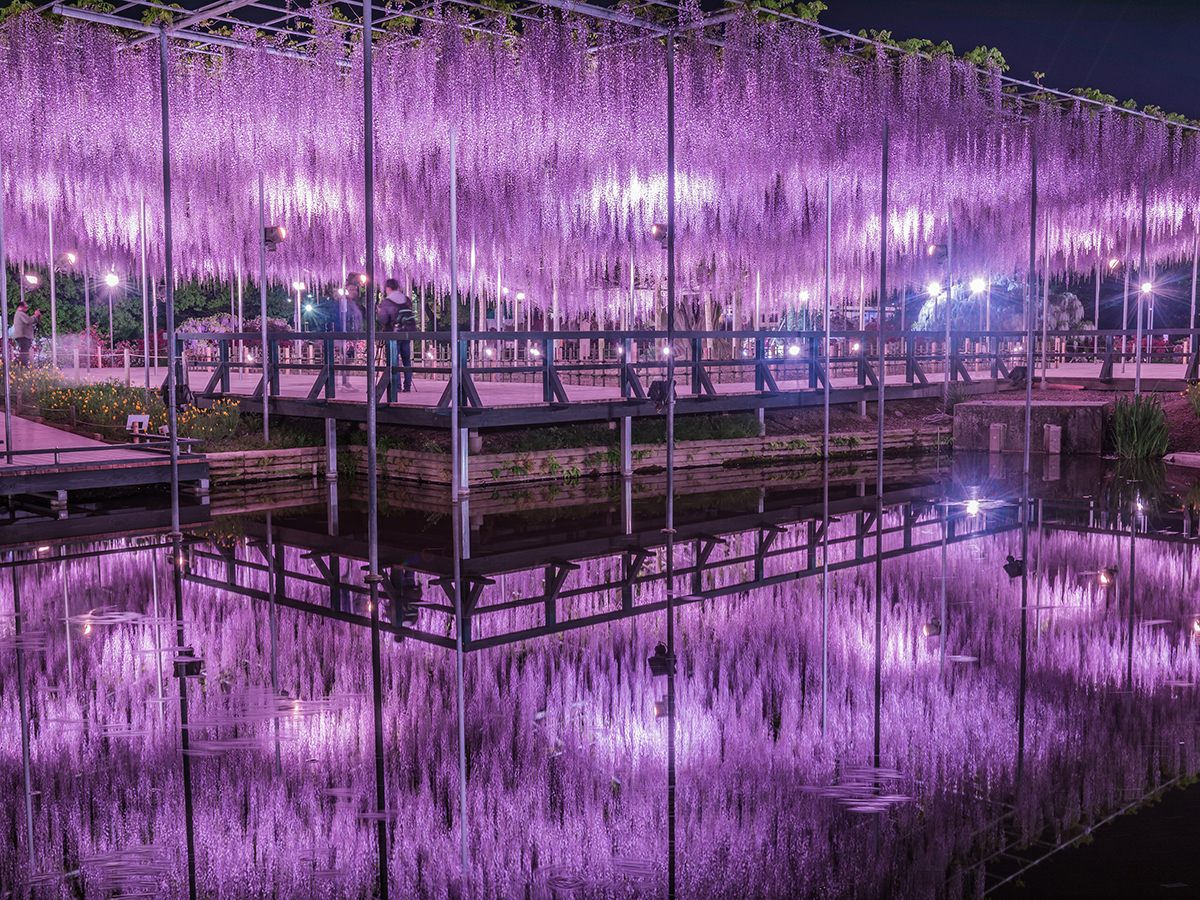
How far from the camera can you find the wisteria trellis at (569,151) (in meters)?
Result: 14.6

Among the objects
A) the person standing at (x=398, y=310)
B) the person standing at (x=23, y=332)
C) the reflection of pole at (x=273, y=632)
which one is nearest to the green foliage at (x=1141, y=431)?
the person standing at (x=398, y=310)

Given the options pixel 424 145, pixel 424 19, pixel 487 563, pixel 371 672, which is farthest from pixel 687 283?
pixel 371 672

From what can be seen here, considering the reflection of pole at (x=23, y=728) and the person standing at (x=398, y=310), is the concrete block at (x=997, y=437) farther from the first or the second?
the reflection of pole at (x=23, y=728)

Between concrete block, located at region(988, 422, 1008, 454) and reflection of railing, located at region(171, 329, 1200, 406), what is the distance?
6.36 ft

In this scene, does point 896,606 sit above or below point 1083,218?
below

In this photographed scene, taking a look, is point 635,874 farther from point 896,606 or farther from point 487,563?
point 487,563

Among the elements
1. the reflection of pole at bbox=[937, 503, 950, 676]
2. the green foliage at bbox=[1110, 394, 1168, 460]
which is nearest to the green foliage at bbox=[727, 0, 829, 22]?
the green foliage at bbox=[1110, 394, 1168, 460]

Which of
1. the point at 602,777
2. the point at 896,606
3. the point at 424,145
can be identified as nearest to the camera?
the point at 602,777

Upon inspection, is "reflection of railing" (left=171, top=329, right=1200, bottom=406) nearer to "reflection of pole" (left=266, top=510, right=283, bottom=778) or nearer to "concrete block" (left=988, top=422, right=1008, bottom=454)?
"concrete block" (left=988, top=422, right=1008, bottom=454)

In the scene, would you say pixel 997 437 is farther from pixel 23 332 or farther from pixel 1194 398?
pixel 23 332

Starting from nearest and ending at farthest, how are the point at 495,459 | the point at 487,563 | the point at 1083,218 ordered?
the point at 487,563 < the point at 495,459 < the point at 1083,218

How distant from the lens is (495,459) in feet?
41.4

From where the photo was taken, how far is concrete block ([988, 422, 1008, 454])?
16.5m

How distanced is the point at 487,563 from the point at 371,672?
8.88 ft
